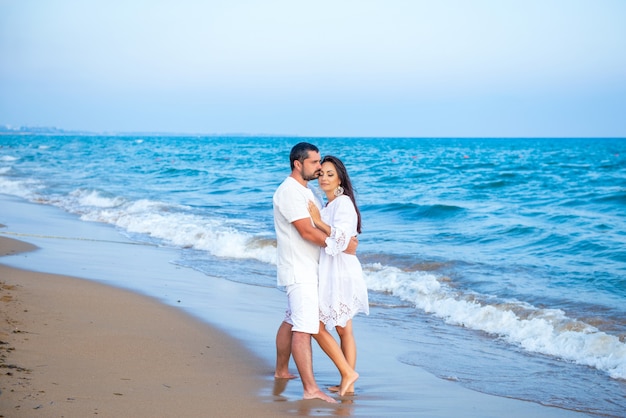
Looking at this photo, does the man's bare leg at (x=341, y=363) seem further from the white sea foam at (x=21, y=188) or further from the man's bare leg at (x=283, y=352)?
the white sea foam at (x=21, y=188)

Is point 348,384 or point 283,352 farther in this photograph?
point 283,352

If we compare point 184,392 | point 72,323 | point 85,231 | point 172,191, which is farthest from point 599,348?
point 172,191

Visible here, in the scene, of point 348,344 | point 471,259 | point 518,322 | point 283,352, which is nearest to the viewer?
point 348,344

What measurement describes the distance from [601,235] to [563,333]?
7.54 meters

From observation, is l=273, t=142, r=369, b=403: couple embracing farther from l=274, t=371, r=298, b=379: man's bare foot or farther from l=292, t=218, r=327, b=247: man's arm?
l=274, t=371, r=298, b=379: man's bare foot

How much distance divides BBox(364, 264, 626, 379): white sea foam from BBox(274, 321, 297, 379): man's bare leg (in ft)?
9.46

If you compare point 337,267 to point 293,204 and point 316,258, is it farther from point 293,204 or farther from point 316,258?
point 293,204

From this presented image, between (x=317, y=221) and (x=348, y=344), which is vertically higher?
(x=317, y=221)

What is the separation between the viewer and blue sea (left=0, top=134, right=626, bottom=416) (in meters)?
6.39

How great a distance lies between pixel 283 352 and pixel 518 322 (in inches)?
135

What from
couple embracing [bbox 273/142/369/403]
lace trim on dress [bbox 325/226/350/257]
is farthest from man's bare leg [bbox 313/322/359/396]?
lace trim on dress [bbox 325/226/350/257]

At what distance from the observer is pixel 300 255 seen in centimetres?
505

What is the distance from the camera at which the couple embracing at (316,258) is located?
16.1ft

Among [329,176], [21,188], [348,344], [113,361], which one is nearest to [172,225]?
[113,361]
